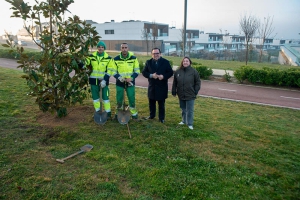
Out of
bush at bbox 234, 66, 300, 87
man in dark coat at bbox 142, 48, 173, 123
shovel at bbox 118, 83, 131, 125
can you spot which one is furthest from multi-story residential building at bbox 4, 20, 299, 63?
shovel at bbox 118, 83, 131, 125

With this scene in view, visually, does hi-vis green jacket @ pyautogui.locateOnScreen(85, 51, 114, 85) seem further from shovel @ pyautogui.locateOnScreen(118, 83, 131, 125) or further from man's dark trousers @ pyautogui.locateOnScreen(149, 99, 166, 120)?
man's dark trousers @ pyautogui.locateOnScreen(149, 99, 166, 120)

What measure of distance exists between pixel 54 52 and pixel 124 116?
2188 mm

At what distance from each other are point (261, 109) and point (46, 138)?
707 cm

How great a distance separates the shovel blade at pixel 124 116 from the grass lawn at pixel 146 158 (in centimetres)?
14

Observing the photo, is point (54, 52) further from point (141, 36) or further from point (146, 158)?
point (141, 36)

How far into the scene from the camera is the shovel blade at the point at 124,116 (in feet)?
19.1

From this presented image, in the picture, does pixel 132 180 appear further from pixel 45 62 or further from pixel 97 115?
pixel 45 62

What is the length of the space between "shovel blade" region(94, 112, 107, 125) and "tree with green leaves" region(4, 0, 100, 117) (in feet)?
2.57

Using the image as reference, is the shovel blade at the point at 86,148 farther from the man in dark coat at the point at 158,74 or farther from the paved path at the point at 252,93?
the paved path at the point at 252,93

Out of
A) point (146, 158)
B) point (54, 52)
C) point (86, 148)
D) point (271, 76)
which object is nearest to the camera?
point (146, 158)

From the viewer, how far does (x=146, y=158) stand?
14.0ft

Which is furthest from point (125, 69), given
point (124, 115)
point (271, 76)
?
point (271, 76)

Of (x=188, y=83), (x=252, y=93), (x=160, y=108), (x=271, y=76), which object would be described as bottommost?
(x=252, y=93)

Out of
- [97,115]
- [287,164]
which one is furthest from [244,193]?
[97,115]
